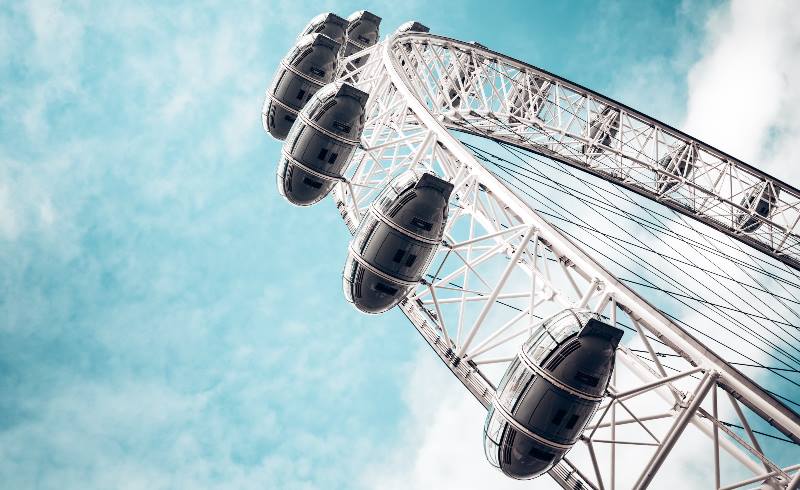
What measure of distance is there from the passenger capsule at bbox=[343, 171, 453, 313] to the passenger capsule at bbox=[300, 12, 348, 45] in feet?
47.7

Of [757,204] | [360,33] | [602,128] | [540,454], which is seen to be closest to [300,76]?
[360,33]

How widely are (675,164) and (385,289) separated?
62.6 feet

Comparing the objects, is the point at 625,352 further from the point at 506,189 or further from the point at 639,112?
the point at 639,112

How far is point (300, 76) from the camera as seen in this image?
2114cm

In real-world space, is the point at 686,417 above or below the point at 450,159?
below

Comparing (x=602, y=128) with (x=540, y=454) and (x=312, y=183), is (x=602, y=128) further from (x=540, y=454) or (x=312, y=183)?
(x=540, y=454)

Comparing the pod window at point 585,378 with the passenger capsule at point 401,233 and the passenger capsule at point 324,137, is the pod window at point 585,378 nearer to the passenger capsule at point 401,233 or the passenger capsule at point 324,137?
the passenger capsule at point 401,233

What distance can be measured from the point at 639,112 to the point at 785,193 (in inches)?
299

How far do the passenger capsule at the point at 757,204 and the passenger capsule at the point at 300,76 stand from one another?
18355 mm

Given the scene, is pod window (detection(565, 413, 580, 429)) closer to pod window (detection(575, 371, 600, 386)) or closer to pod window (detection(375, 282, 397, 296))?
pod window (detection(575, 371, 600, 386))

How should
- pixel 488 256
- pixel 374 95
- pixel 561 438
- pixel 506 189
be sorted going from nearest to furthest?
pixel 561 438 → pixel 506 189 → pixel 488 256 → pixel 374 95

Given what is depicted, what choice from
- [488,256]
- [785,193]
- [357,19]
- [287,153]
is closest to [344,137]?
[287,153]

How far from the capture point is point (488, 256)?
13.7 meters

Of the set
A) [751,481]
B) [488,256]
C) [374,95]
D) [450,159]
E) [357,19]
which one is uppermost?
[357,19]
